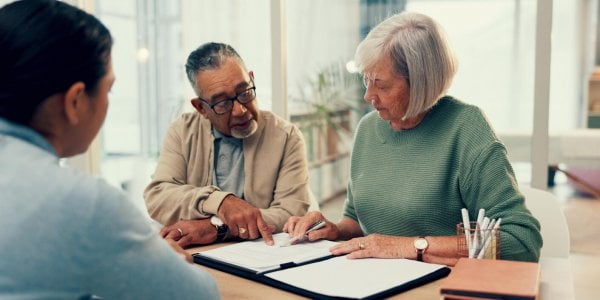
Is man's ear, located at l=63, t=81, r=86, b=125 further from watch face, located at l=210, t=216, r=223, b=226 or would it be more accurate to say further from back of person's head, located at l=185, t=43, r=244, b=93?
back of person's head, located at l=185, t=43, r=244, b=93

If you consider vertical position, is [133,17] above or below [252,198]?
above

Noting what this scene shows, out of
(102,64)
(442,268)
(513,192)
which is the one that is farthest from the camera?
(513,192)

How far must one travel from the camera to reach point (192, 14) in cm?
384

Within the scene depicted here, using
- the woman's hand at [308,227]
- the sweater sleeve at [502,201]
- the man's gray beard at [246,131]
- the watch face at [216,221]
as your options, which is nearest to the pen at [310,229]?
the woman's hand at [308,227]


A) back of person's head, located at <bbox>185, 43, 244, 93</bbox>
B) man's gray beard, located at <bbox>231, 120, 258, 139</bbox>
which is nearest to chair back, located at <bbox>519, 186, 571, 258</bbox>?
man's gray beard, located at <bbox>231, 120, 258, 139</bbox>

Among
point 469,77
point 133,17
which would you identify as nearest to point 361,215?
point 469,77

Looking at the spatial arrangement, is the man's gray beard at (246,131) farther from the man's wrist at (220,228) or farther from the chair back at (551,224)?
the chair back at (551,224)

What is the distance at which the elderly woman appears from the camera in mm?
1653

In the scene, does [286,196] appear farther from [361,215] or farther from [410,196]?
[410,196]

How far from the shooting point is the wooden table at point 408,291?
123 centimetres

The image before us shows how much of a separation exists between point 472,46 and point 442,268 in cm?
228

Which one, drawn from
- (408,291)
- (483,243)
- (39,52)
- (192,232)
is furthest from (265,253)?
(39,52)

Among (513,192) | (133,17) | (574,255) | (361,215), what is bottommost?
(574,255)

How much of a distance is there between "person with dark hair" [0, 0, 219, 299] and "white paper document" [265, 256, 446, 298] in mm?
284
